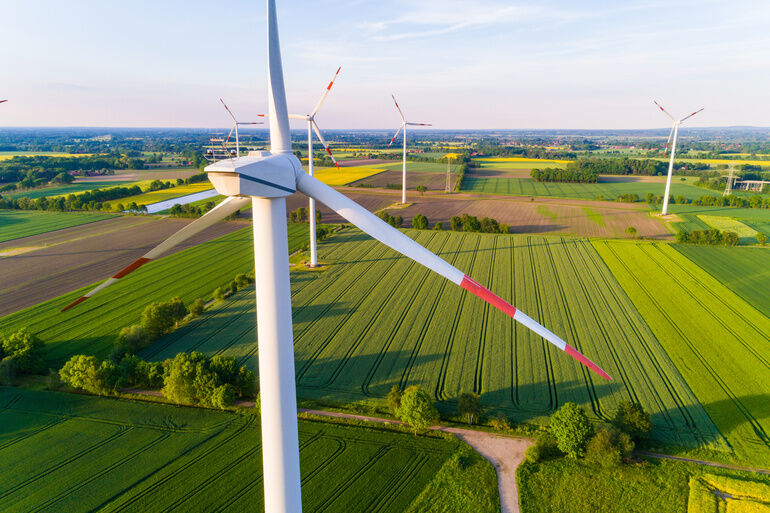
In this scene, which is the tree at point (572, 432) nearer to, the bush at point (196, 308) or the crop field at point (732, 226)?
the bush at point (196, 308)

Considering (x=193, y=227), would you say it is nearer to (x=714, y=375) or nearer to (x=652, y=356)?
(x=652, y=356)

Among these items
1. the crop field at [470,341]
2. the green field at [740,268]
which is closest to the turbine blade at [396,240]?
the crop field at [470,341]

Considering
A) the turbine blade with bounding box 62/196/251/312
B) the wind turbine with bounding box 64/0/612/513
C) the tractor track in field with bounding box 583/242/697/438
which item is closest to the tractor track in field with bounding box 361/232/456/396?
the wind turbine with bounding box 64/0/612/513

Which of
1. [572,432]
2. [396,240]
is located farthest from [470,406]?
[396,240]

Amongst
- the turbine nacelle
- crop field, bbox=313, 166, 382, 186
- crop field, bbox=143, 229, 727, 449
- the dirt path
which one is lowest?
the dirt path

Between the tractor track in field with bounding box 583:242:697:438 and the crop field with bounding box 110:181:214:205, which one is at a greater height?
the crop field with bounding box 110:181:214:205

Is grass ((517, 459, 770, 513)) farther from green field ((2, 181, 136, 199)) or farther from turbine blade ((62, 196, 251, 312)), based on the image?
green field ((2, 181, 136, 199))

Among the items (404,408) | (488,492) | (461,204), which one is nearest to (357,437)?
(404,408)
